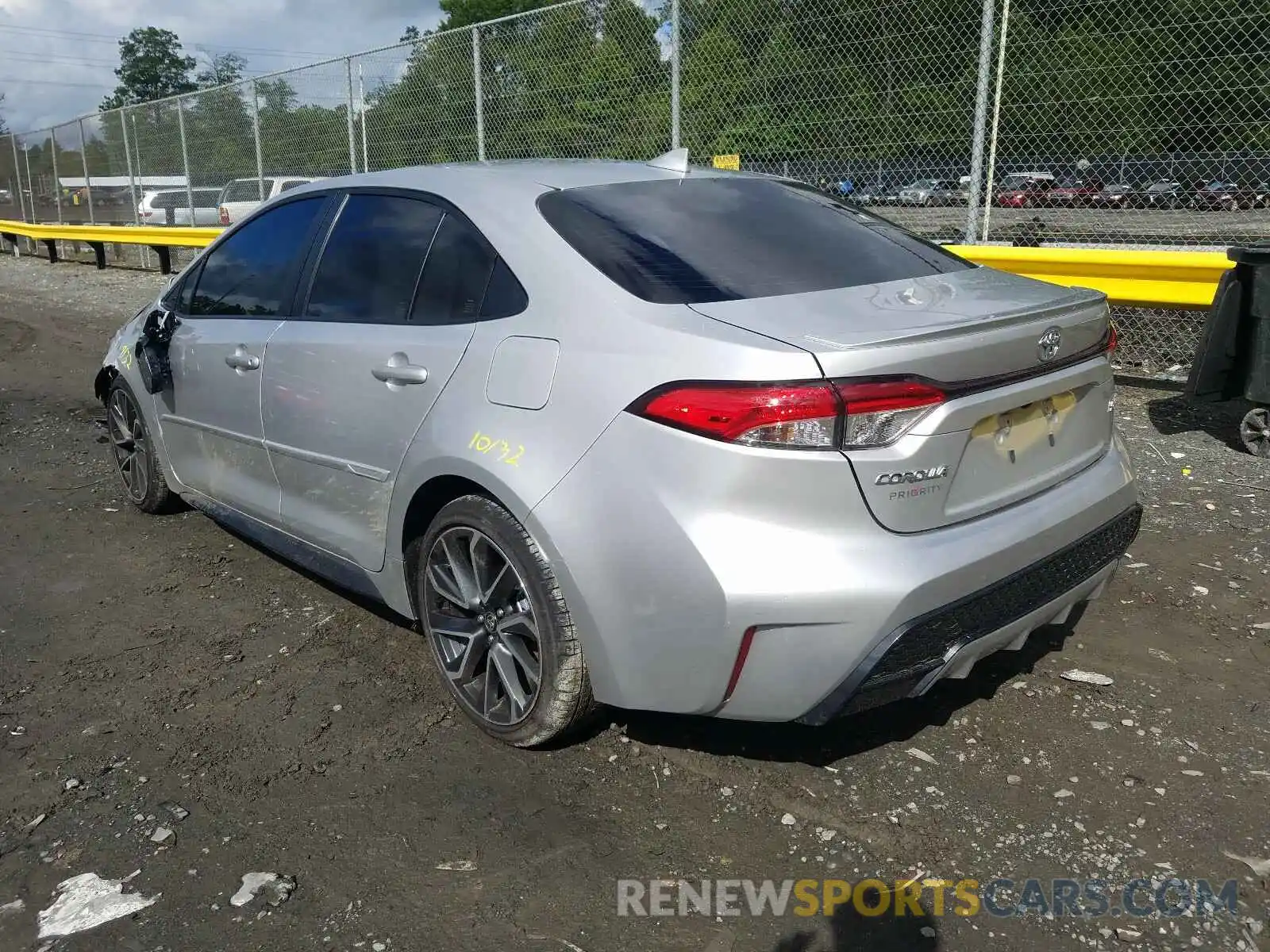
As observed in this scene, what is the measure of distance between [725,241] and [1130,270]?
4.43 meters

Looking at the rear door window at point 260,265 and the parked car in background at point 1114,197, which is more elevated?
the parked car in background at point 1114,197

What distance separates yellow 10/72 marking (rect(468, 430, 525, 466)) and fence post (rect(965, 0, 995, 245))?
5.49 meters

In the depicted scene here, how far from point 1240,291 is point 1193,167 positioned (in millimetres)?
1313

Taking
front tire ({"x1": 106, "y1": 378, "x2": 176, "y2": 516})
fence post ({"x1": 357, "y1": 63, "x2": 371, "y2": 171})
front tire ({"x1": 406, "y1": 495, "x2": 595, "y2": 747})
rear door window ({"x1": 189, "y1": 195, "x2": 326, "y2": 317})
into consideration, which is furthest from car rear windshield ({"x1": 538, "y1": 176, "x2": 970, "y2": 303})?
fence post ({"x1": 357, "y1": 63, "x2": 371, "y2": 171})

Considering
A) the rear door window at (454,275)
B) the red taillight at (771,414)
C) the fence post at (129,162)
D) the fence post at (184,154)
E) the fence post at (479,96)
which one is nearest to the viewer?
the red taillight at (771,414)

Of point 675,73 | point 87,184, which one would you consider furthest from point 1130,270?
point 87,184

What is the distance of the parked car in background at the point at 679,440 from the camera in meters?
2.36

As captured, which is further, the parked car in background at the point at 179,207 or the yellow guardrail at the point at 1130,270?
the parked car in background at the point at 179,207

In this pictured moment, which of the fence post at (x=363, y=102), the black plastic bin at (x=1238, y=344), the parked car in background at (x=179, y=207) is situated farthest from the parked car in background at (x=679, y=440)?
the parked car in background at (x=179, y=207)

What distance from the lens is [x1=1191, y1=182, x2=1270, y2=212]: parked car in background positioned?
6.33 m

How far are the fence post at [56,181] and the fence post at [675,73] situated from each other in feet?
63.6

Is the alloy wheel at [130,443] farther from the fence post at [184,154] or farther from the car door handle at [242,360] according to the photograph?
the fence post at [184,154]

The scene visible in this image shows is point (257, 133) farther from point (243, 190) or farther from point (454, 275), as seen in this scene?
point (454, 275)

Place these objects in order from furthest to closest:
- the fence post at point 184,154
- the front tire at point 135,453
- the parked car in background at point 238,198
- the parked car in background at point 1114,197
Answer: the fence post at point 184,154, the parked car in background at point 238,198, the parked car in background at point 1114,197, the front tire at point 135,453
